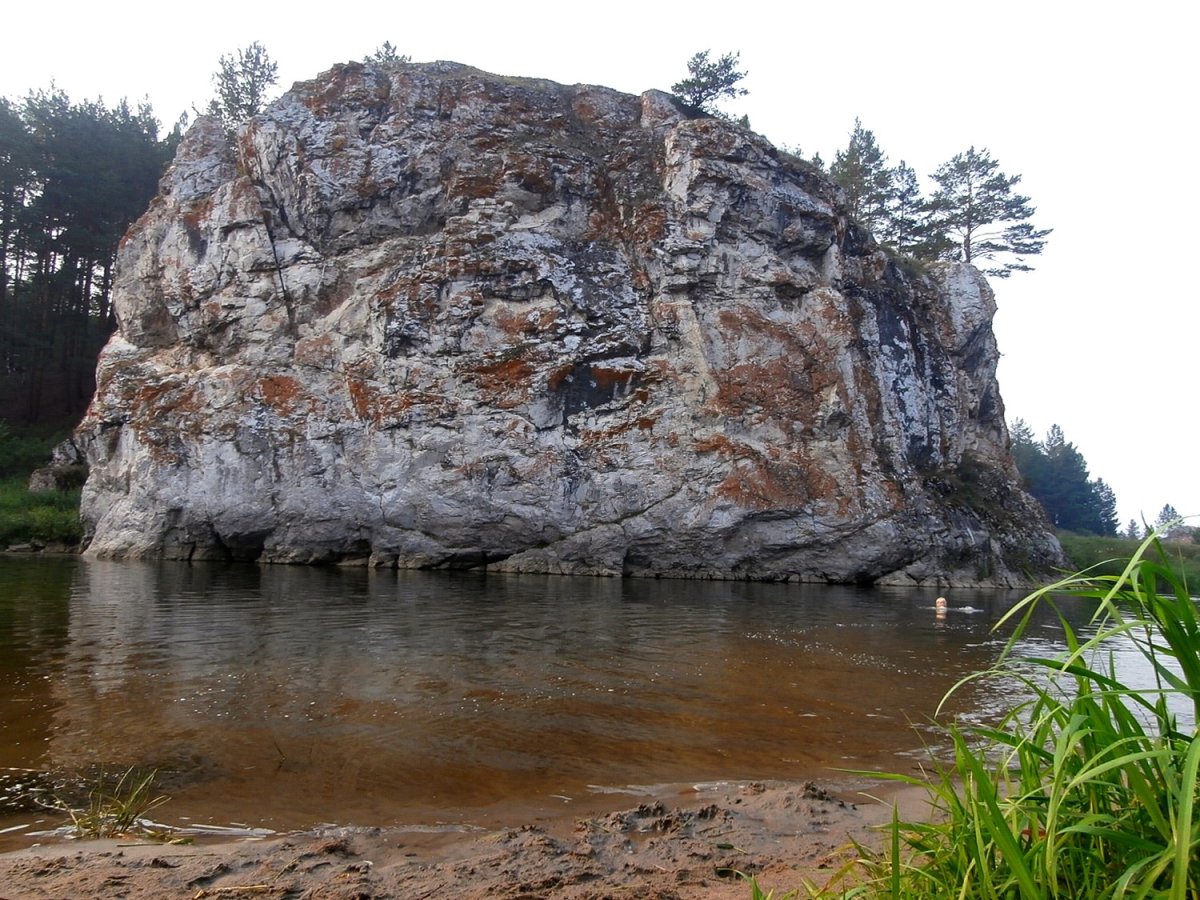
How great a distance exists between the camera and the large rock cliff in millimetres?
24453

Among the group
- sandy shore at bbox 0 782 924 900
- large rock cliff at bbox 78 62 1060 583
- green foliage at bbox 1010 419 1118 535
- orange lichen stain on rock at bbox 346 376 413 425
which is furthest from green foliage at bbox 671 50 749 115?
green foliage at bbox 1010 419 1118 535

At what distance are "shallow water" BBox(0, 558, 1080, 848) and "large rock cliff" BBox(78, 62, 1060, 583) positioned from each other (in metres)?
9.09

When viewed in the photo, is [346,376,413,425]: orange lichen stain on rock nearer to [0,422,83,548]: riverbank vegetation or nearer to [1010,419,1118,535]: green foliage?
[0,422,83,548]: riverbank vegetation

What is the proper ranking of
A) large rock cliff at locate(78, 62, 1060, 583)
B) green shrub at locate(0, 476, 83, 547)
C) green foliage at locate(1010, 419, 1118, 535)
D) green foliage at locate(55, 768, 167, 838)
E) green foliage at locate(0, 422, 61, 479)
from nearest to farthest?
green foliage at locate(55, 768, 167, 838) → large rock cliff at locate(78, 62, 1060, 583) → green shrub at locate(0, 476, 83, 547) → green foliage at locate(0, 422, 61, 479) → green foliage at locate(1010, 419, 1118, 535)

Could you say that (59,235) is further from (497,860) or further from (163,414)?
(497,860)

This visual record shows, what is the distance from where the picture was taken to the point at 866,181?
40.4 m

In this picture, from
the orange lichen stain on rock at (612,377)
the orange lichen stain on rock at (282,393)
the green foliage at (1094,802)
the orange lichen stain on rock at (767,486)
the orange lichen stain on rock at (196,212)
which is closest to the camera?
the green foliage at (1094,802)

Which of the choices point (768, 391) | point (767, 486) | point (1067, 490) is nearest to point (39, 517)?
point (767, 486)

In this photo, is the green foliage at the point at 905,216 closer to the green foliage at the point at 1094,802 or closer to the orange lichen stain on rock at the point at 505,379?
the orange lichen stain on rock at the point at 505,379

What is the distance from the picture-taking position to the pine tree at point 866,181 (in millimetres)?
40250

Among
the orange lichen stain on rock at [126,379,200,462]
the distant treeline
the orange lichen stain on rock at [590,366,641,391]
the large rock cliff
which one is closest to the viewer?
the large rock cliff

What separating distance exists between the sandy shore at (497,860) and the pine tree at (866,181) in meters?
39.7

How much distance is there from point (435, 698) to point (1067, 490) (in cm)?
7879

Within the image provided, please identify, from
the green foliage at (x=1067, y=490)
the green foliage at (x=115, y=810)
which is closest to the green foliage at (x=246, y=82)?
the green foliage at (x=115, y=810)
